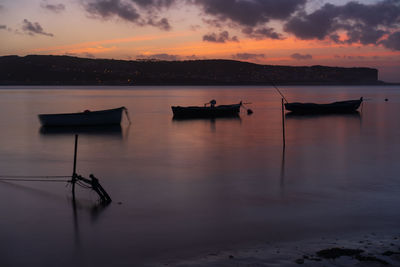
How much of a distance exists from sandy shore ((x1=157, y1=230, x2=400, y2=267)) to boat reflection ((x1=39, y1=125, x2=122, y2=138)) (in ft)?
66.0

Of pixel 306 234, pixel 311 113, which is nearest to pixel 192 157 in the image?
pixel 306 234

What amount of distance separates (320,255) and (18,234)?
213 inches

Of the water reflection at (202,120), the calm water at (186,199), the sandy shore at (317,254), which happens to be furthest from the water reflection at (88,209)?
the water reflection at (202,120)

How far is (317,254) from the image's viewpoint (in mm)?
6961

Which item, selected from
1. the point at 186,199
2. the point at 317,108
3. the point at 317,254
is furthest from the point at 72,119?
the point at 317,254

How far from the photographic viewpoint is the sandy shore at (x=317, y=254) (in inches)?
259

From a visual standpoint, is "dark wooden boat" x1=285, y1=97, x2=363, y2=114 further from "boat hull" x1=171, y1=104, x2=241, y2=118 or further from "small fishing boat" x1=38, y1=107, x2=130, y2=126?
"small fishing boat" x1=38, y1=107, x2=130, y2=126

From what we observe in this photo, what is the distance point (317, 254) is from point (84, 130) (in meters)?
23.7

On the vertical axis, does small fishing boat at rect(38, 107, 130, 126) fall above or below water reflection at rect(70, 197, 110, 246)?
above

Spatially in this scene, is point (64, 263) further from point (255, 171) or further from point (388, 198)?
point (255, 171)

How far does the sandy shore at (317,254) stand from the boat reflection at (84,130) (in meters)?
20.1

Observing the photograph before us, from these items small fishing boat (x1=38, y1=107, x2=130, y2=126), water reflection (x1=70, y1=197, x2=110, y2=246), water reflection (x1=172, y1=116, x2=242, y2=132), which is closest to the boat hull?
water reflection (x1=172, y1=116, x2=242, y2=132)

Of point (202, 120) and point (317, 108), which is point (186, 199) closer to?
point (202, 120)

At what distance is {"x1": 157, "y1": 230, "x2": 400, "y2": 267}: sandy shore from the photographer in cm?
658
